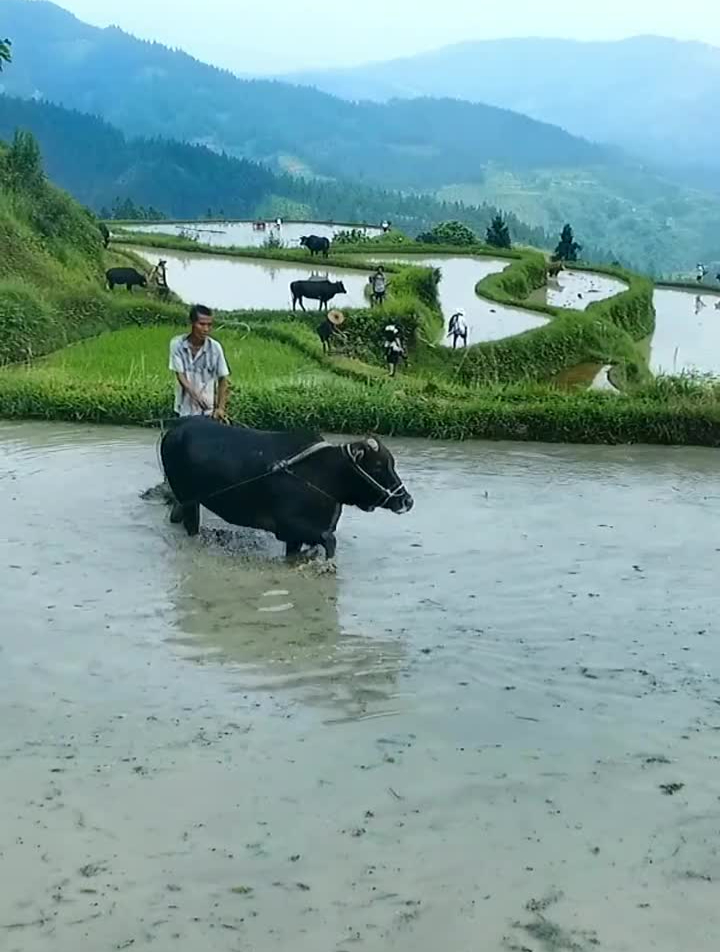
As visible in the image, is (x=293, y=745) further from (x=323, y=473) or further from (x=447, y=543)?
(x=447, y=543)

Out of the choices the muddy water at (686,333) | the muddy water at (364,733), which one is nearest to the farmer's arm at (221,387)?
the muddy water at (364,733)

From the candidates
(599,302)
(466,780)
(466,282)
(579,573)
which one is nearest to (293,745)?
(466,780)

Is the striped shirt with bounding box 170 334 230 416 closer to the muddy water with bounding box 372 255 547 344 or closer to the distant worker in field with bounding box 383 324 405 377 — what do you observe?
the distant worker in field with bounding box 383 324 405 377

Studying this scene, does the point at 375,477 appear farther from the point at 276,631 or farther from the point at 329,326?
the point at 329,326

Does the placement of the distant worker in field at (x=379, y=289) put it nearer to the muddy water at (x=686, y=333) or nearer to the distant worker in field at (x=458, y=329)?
the distant worker in field at (x=458, y=329)

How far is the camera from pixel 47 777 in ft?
14.7

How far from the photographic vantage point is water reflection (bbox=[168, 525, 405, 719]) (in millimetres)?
5469

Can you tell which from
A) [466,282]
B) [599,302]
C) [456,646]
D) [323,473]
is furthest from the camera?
[466,282]

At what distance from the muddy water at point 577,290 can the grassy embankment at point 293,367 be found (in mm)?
1065

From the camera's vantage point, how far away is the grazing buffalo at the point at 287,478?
6859 millimetres

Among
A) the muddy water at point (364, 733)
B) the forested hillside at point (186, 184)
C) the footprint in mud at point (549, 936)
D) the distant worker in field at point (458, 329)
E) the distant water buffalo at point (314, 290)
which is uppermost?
the forested hillside at point (186, 184)

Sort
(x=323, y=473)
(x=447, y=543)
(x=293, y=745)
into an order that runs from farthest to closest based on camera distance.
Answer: (x=447, y=543), (x=323, y=473), (x=293, y=745)

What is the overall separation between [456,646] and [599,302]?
2231cm

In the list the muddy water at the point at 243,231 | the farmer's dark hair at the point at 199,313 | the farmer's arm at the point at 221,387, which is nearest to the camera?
the farmer's dark hair at the point at 199,313
